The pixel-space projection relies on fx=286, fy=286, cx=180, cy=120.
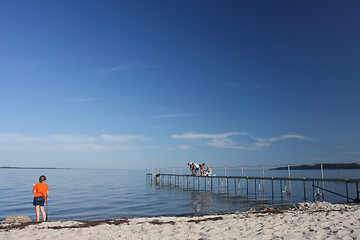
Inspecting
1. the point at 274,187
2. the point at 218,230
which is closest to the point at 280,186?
the point at 274,187

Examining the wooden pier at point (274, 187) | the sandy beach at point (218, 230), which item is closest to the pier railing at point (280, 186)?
the wooden pier at point (274, 187)

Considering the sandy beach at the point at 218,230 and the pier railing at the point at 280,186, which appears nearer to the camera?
the sandy beach at the point at 218,230

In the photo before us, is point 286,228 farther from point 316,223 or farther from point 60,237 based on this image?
point 60,237

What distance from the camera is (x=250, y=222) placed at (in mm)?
9617

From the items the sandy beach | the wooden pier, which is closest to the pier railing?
the wooden pier

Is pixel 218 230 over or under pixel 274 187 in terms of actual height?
over

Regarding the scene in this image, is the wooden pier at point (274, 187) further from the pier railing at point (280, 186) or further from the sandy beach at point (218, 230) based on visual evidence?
the sandy beach at point (218, 230)

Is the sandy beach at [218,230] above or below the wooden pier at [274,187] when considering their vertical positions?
above

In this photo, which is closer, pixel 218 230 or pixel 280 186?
pixel 218 230

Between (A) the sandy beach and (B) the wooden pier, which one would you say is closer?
(A) the sandy beach

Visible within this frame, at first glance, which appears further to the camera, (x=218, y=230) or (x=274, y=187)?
(x=274, y=187)

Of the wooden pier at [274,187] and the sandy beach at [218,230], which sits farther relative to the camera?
the wooden pier at [274,187]

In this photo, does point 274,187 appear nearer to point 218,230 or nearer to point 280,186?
point 280,186

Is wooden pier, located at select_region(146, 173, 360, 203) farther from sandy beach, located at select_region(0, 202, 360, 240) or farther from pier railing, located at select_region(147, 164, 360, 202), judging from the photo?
sandy beach, located at select_region(0, 202, 360, 240)
